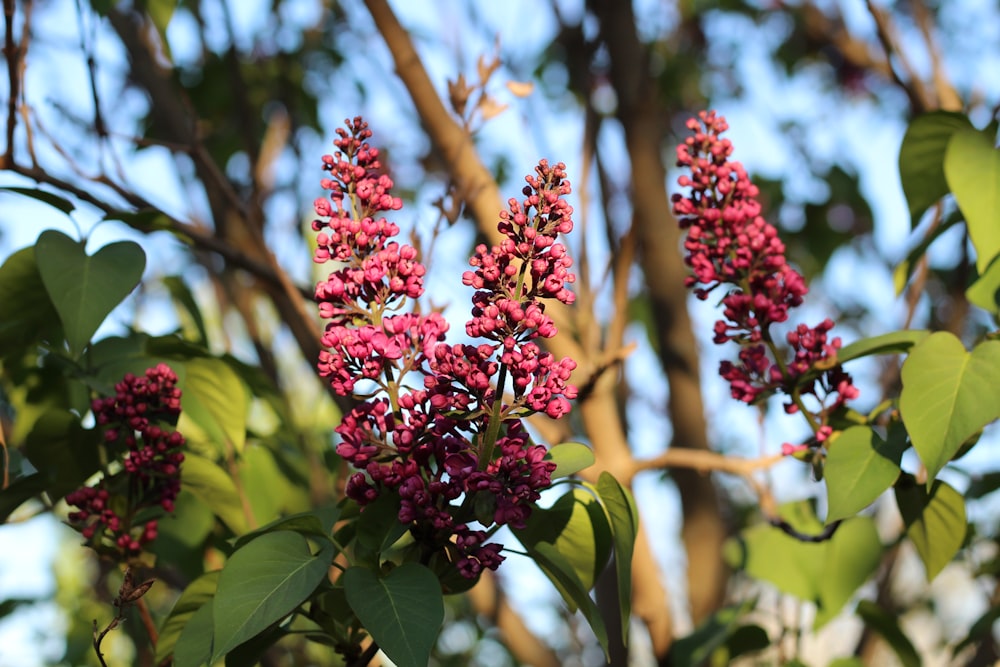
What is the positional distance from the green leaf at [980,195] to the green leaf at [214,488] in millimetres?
1055

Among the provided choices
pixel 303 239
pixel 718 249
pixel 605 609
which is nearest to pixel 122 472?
pixel 718 249

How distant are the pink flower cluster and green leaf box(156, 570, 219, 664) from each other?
15 centimetres

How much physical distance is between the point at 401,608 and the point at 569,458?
27 cm

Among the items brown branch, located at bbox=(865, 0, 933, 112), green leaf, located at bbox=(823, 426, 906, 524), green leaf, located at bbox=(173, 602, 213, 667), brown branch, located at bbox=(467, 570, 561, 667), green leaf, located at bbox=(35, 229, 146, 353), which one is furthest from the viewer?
brown branch, located at bbox=(467, 570, 561, 667)

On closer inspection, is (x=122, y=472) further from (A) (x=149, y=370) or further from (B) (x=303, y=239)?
(B) (x=303, y=239)

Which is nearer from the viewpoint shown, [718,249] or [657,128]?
[718,249]

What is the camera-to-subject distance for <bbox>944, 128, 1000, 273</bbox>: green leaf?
1.24m

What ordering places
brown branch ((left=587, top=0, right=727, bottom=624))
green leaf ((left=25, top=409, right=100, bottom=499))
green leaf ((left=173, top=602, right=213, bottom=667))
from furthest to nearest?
brown branch ((left=587, top=0, right=727, bottom=624)) → green leaf ((left=25, top=409, right=100, bottom=499)) → green leaf ((left=173, top=602, right=213, bottom=667))

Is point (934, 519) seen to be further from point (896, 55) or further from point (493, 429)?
point (896, 55)

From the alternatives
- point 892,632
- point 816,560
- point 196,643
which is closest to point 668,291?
point 816,560

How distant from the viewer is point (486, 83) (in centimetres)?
171

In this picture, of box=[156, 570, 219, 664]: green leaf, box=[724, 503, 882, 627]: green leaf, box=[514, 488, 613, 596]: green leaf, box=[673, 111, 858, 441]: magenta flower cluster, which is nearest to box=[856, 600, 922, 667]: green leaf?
box=[724, 503, 882, 627]: green leaf

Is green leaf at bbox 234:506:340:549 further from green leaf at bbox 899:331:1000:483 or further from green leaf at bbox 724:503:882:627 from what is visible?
green leaf at bbox 724:503:882:627

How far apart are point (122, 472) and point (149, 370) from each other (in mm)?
163
